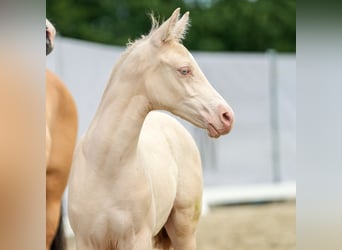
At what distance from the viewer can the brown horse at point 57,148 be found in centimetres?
295

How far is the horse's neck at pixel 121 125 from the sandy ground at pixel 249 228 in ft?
9.51

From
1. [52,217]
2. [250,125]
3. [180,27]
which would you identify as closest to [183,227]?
[180,27]

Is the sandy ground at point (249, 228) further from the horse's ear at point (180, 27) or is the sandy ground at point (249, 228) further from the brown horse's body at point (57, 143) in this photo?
the horse's ear at point (180, 27)

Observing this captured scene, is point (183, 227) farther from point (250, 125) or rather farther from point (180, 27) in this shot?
point (250, 125)

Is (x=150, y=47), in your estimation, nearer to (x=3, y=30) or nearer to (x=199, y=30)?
(x=3, y=30)

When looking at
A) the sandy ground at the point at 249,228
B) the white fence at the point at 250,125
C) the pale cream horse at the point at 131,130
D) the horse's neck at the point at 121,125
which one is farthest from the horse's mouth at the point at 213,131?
the white fence at the point at 250,125

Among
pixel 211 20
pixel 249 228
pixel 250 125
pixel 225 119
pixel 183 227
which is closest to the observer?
pixel 225 119

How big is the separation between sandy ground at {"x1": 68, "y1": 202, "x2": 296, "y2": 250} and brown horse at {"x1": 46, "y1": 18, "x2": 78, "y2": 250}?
1.58 meters

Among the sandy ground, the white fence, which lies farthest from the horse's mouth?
the white fence

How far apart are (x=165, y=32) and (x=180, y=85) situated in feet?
0.46

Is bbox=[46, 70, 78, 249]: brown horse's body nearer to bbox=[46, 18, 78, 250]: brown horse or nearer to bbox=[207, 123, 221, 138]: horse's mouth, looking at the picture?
bbox=[46, 18, 78, 250]: brown horse

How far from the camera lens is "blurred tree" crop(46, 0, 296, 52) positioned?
13578 mm

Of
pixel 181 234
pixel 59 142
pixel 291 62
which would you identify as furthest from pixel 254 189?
pixel 181 234

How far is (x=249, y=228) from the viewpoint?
5.70 m
